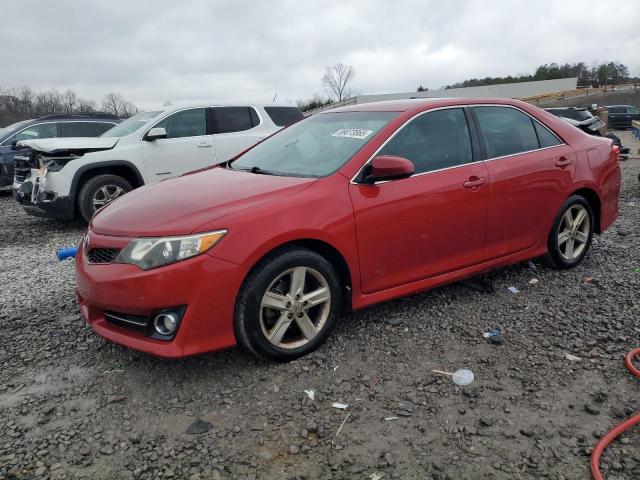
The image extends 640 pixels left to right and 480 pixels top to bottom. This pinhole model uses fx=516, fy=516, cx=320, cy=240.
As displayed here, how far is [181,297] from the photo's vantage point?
2797 mm

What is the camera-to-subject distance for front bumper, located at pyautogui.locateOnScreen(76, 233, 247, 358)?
110 inches

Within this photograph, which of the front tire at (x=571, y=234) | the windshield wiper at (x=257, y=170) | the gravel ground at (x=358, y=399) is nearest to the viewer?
the gravel ground at (x=358, y=399)

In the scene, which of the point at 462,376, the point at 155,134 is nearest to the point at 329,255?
the point at 462,376

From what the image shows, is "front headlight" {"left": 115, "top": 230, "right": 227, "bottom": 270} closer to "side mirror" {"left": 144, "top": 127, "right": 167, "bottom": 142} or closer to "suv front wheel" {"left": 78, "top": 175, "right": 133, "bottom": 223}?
"suv front wheel" {"left": 78, "top": 175, "right": 133, "bottom": 223}

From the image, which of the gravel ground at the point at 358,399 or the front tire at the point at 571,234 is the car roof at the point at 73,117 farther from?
the front tire at the point at 571,234

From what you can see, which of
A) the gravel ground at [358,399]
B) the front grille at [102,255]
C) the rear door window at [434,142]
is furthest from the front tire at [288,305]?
the rear door window at [434,142]

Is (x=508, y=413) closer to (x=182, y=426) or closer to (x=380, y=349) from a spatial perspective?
(x=380, y=349)

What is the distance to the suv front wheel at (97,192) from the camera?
7.06m

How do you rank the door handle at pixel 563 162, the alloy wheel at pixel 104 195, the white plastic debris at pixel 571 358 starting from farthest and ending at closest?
the alloy wheel at pixel 104 195 < the door handle at pixel 563 162 < the white plastic debris at pixel 571 358

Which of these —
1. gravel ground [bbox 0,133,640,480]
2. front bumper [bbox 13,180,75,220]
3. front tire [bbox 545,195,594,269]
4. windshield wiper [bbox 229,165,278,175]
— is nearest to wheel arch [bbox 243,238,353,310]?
gravel ground [bbox 0,133,640,480]

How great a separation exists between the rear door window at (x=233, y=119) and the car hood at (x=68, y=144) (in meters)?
1.60

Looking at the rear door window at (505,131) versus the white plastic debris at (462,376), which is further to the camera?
the rear door window at (505,131)

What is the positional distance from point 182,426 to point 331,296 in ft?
3.83

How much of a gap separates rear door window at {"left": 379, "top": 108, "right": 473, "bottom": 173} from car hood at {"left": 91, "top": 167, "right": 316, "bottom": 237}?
0.78 metres
